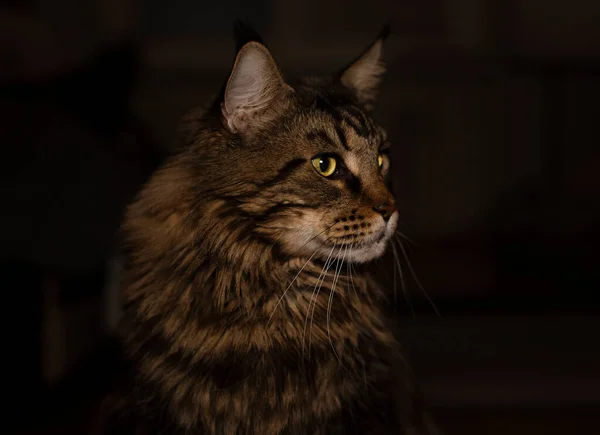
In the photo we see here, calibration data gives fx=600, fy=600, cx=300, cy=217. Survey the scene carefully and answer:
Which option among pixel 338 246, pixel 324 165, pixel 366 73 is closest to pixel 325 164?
pixel 324 165

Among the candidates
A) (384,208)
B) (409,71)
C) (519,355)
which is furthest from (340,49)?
(384,208)

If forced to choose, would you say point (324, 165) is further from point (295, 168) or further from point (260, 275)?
point (260, 275)

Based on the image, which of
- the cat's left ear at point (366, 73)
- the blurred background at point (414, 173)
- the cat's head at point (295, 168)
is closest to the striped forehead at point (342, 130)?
the cat's head at point (295, 168)

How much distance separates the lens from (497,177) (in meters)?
3.55

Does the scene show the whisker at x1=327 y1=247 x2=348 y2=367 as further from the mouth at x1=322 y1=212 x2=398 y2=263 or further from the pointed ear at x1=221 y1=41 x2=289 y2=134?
the pointed ear at x1=221 y1=41 x2=289 y2=134

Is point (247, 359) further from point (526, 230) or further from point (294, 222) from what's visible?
point (526, 230)

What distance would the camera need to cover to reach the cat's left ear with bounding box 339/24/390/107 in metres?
1.14

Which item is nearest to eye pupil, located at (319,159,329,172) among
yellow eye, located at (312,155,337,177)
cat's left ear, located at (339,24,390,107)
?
yellow eye, located at (312,155,337,177)

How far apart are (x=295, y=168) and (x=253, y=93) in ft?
0.47

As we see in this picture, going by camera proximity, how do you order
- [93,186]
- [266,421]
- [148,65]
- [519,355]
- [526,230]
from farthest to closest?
[148,65], [526,230], [519,355], [93,186], [266,421]

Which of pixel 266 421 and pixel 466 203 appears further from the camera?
pixel 466 203

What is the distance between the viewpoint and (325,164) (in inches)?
39.6

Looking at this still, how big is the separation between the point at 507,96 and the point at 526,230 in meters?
0.85

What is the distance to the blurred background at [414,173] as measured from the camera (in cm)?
178
